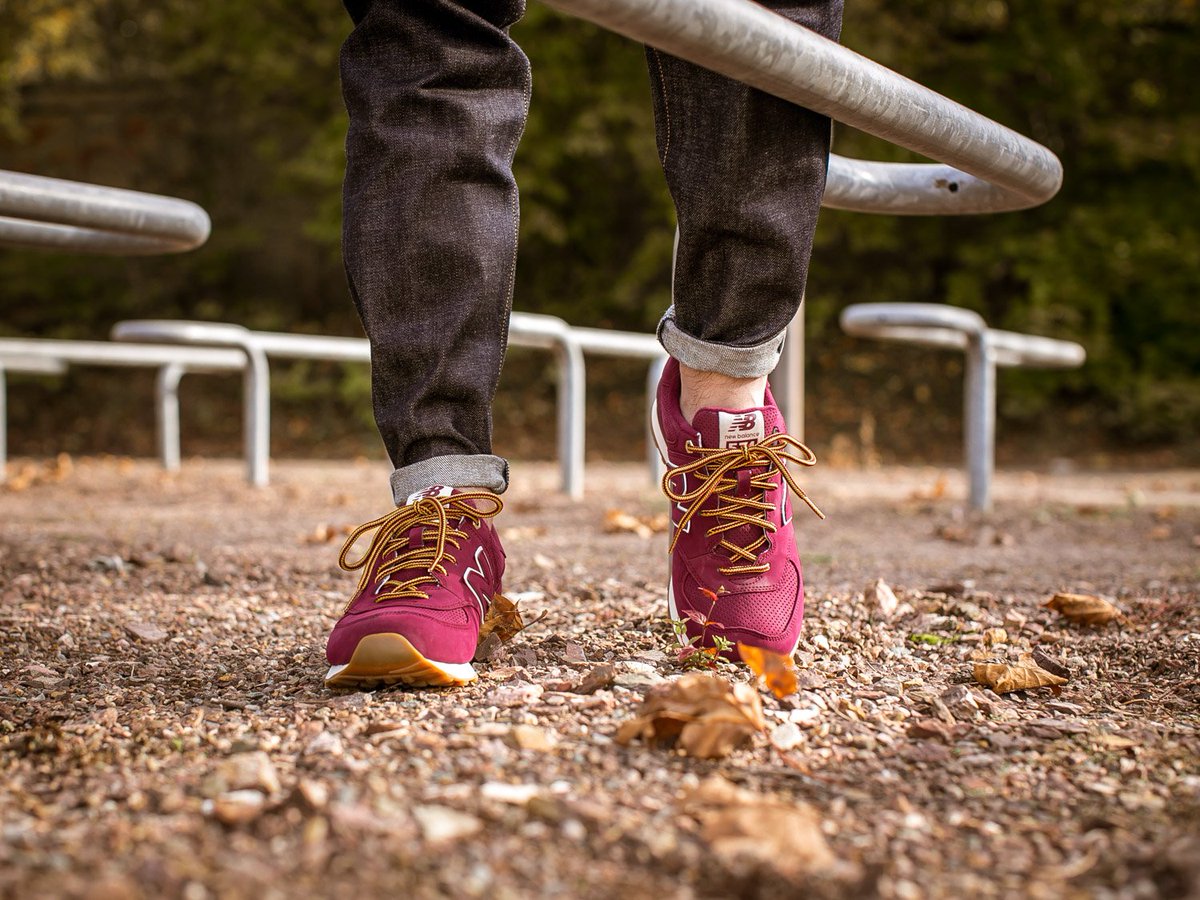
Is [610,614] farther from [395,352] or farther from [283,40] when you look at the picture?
[283,40]

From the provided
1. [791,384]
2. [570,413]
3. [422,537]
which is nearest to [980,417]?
[791,384]

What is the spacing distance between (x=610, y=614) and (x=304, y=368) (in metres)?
7.98

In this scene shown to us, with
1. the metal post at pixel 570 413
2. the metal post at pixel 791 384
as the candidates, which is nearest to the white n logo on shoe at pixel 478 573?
→ the metal post at pixel 791 384

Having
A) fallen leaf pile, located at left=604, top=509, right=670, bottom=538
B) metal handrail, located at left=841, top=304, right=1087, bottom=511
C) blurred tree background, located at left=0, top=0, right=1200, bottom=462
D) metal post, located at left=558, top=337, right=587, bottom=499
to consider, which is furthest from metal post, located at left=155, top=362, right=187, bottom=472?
metal handrail, located at left=841, top=304, right=1087, bottom=511

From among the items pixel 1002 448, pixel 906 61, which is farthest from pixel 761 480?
pixel 906 61

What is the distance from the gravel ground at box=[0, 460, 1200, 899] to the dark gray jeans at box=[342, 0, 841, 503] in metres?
0.32

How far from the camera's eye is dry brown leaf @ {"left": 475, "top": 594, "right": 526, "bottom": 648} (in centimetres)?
129

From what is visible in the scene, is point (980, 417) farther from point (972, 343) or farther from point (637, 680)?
point (637, 680)

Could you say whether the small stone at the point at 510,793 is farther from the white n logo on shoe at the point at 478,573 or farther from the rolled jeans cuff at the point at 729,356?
the rolled jeans cuff at the point at 729,356

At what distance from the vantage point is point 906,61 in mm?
7973

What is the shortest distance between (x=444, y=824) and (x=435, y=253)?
68 centimetres

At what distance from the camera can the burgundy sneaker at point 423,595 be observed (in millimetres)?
1104

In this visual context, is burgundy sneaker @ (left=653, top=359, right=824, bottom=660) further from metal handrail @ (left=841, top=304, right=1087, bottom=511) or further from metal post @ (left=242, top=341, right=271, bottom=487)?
metal post @ (left=242, top=341, right=271, bottom=487)

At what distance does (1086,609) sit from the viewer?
5.14 feet
